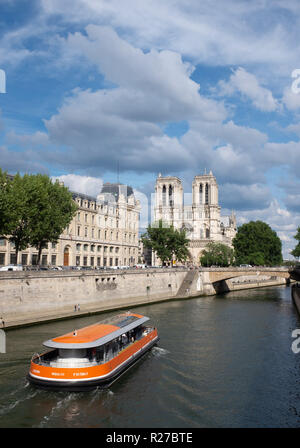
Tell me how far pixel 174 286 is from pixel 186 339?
41.4 metres

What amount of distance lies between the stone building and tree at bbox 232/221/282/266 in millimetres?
34390

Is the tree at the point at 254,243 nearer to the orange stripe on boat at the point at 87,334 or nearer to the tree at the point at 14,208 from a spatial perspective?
the tree at the point at 14,208

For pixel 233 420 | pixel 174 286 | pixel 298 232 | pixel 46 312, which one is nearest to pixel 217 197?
pixel 298 232

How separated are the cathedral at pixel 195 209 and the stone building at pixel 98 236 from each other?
185ft

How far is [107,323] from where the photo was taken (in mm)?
30812

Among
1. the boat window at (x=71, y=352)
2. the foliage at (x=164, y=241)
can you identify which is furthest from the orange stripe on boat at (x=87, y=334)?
the foliage at (x=164, y=241)

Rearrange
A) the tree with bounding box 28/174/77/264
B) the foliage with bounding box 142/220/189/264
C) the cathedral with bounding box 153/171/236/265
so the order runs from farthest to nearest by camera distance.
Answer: the cathedral with bounding box 153/171/236/265 → the foliage with bounding box 142/220/189/264 → the tree with bounding box 28/174/77/264

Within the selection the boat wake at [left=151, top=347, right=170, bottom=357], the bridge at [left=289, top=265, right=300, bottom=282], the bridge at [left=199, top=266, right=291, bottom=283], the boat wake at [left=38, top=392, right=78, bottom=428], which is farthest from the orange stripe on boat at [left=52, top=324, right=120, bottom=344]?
the bridge at [left=199, top=266, right=291, bottom=283]

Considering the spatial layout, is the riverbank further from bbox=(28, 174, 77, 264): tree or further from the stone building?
the stone building

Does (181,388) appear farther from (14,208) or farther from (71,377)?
(14,208)

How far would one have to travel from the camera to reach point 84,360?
77.4 ft

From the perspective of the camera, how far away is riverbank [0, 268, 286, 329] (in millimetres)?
40500

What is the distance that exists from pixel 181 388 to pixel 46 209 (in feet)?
108
